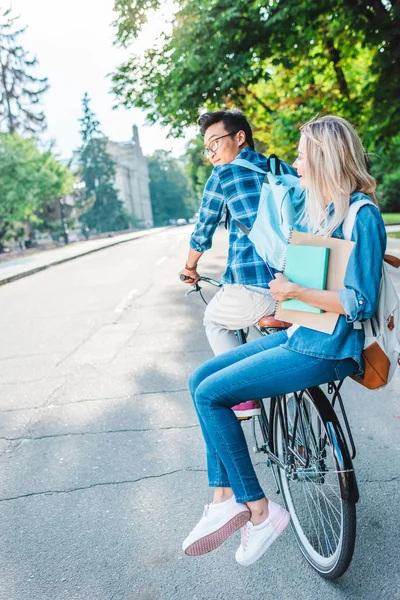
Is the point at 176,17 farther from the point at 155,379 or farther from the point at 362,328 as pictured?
the point at 362,328

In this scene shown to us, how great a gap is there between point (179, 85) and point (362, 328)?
12.2 meters

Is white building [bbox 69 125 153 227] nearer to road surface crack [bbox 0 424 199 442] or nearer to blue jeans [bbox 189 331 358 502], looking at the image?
road surface crack [bbox 0 424 199 442]

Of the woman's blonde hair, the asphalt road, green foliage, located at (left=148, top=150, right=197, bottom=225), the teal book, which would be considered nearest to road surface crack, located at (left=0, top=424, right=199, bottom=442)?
the asphalt road

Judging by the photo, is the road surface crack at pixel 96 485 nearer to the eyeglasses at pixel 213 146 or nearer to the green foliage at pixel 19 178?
the eyeglasses at pixel 213 146

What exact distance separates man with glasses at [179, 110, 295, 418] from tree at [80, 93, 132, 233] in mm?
67590

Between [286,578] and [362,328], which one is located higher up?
[362,328]

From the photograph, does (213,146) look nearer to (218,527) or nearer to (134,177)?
(218,527)

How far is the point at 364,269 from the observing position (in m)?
2.01

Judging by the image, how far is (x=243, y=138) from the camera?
2.91 metres

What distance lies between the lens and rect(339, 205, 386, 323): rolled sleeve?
2006mm

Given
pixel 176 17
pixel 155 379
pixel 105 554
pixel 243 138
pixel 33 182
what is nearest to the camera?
pixel 105 554

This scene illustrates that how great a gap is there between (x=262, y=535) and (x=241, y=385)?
63 cm

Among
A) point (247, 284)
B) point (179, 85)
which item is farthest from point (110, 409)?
point (179, 85)

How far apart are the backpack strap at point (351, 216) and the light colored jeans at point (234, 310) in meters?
0.73
